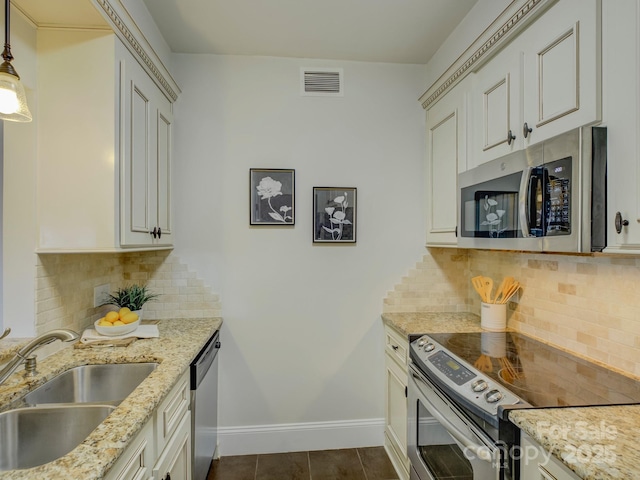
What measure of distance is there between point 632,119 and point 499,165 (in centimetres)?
55

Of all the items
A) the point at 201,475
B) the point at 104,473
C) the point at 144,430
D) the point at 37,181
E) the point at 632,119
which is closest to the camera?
the point at 104,473

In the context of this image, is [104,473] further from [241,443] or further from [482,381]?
[241,443]

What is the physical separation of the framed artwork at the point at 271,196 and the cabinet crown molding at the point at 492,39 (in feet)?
3.67

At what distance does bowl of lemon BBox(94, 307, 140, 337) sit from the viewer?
5.84ft

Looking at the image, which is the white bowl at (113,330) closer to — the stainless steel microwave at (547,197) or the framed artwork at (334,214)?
the framed artwork at (334,214)

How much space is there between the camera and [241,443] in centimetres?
238

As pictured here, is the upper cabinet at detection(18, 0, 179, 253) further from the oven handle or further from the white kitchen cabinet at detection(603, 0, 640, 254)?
the white kitchen cabinet at detection(603, 0, 640, 254)

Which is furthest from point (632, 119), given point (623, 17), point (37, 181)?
point (37, 181)

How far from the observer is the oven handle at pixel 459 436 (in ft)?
3.86

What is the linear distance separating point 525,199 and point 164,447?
166 centimetres

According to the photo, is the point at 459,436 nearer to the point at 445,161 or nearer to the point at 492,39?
the point at 445,161

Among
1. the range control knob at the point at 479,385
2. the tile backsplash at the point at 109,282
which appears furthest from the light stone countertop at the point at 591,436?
the tile backsplash at the point at 109,282

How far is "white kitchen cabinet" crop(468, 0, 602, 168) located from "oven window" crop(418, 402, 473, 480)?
1.28m

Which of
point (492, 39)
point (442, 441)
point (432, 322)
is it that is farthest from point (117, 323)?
point (492, 39)
